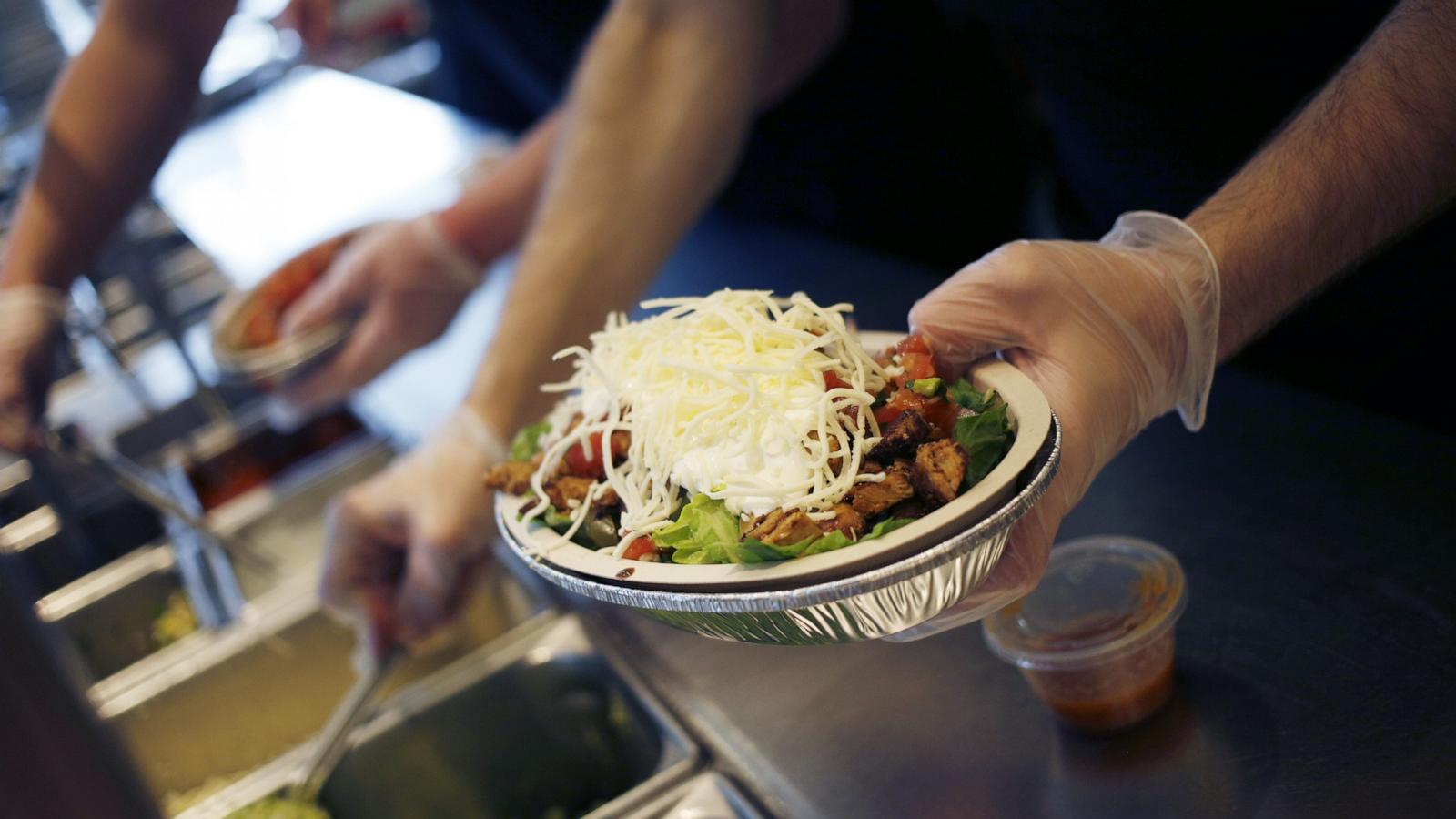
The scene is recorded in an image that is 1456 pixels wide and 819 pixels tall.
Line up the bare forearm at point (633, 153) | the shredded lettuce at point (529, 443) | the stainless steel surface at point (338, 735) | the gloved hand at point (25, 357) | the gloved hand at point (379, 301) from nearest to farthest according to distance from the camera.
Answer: the shredded lettuce at point (529, 443), the stainless steel surface at point (338, 735), the bare forearm at point (633, 153), the gloved hand at point (25, 357), the gloved hand at point (379, 301)

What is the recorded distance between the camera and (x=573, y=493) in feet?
3.70

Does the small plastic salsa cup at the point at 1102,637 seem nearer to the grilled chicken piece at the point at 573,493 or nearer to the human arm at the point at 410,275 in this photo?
the grilled chicken piece at the point at 573,493

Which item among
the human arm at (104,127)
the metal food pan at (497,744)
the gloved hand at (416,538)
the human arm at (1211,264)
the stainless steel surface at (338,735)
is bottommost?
the metal food pan at (497,744)

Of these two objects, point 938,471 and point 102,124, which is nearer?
point 938,471

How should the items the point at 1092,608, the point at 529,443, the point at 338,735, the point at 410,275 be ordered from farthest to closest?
1. the point at 410,275
2. the point at 338,735
3. the point at 529,443
4. the point at 1092,608

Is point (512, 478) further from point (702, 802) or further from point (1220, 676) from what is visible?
point (1220, 676)

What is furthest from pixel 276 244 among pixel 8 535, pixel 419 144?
pixel 8 535

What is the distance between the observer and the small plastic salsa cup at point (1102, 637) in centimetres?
116

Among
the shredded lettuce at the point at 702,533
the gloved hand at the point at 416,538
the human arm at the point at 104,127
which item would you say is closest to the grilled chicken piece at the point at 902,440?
the shredded lettuce at the point at 702,533

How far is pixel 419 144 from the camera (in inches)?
165

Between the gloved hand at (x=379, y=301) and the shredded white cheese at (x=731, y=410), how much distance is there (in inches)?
59.3

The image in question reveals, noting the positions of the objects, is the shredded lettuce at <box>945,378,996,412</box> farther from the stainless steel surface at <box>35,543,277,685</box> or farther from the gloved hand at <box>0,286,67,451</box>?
the stainless steel surface at <box>35,543,277,685</box>

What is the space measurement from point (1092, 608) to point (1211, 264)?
1.27 ft

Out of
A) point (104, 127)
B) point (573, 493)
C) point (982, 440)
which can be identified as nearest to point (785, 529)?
point (982, 440)
